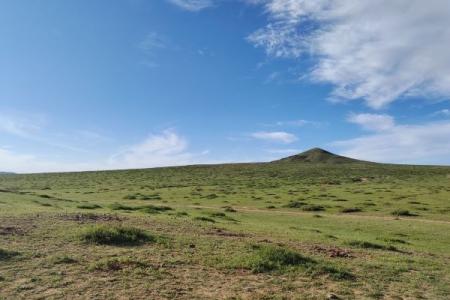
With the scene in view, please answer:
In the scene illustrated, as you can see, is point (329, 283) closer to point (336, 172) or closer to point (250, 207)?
point (250, 207)

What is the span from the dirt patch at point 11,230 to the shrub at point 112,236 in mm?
2370

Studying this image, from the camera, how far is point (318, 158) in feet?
459

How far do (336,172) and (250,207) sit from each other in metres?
59.8

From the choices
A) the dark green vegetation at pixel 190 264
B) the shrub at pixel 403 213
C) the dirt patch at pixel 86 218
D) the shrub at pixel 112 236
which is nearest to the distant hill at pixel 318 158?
the shrub at pixel 403 213

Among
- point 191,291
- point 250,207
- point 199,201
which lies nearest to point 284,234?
point 191,291

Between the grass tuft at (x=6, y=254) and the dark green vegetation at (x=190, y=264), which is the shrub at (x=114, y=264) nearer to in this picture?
the dark green vegetation at (x=190, y=264)

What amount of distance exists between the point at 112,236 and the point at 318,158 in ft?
424

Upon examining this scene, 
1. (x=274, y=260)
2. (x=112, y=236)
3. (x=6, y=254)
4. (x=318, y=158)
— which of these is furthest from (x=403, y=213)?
(x=318, y=158)

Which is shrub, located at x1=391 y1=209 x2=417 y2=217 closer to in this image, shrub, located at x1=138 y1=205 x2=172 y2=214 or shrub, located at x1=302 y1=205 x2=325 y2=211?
shrub, located at x1=302 y1=205 x2=325 y2=211

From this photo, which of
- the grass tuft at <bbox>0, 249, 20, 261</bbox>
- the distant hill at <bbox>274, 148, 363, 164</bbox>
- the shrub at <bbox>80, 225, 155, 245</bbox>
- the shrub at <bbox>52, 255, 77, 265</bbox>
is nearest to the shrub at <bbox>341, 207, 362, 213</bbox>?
the shrub at <bbox>80, 225, 155, 245</bbox>

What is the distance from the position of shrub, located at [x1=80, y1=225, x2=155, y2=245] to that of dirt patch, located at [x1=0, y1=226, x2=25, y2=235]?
7.78ft

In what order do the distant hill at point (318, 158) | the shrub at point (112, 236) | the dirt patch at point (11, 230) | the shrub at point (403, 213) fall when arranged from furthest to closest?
the distant hill at point (318, 158)
the shrub at point (403, 213)
the dirt patch at point (11, 230)
the shrub at point (112, 236)

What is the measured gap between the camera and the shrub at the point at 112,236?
14.7m

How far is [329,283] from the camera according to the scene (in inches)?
441
